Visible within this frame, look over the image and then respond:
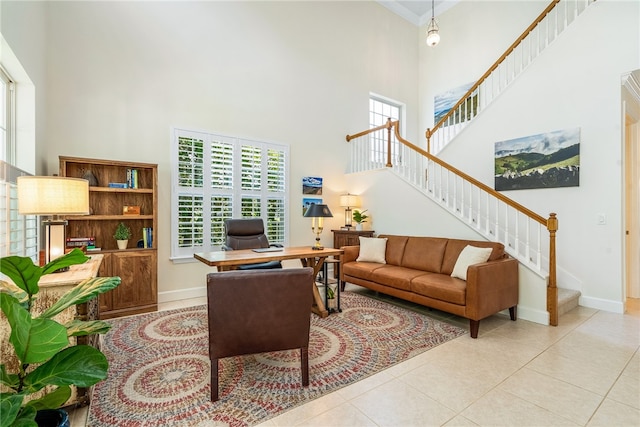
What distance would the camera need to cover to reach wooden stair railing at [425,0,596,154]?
4.32m

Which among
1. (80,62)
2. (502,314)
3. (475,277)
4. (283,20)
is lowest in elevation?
(502,314)

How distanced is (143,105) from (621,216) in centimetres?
617

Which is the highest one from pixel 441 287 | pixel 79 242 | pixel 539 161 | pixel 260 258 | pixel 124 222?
pixel 539 161

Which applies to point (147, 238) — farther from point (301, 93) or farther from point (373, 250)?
point (301, 93)

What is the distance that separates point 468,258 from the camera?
338 cm

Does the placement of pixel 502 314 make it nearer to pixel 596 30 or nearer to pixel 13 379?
pixel 596 30

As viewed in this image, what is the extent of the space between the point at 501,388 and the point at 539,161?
3.54 m

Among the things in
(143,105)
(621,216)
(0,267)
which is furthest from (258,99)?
(621,216)

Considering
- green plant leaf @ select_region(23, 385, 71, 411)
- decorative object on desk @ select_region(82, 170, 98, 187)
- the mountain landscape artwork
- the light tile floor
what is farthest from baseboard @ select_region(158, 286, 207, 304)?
the mountain landscape artwork

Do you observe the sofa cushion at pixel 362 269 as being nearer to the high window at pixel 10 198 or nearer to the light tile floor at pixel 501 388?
the light tile floor at pixel 501 388

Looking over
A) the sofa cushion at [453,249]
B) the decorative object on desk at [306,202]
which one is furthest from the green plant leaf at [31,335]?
the decorative object on desk at [306,202]

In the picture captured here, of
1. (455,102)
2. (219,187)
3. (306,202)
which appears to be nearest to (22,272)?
(219,187)

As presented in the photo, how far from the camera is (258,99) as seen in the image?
16.1 ft

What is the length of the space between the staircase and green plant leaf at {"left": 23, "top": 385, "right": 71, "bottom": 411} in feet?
13.0
